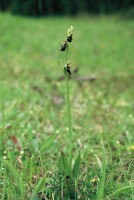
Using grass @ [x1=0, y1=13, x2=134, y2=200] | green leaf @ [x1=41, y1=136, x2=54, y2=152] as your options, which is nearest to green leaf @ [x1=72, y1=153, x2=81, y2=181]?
grass @ [x1=0, y1=13, x2=134, y2=200]

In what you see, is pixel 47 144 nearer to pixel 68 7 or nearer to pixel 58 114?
pixel 58 114

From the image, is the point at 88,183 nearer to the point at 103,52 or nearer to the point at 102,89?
the point at 102,89

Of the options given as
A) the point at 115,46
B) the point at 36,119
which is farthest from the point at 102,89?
the point at 115,46

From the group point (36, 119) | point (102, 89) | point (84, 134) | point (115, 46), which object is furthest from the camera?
point (115, 46)

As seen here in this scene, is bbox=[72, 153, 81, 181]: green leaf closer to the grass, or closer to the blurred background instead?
the grass

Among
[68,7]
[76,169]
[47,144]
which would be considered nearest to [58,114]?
[47,144]

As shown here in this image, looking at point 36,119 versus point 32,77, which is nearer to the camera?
point 36,119
